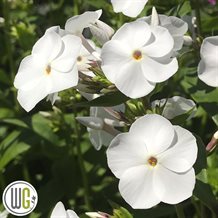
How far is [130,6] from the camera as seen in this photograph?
4.45ft

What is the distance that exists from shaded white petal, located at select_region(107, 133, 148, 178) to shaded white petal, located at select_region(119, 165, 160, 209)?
16mm

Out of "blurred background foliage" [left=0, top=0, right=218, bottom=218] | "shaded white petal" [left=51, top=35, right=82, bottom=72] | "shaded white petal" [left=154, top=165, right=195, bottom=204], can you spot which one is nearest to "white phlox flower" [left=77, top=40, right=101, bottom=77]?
"shaded white petal" [left=51, top=35, right=82, bottom=72]

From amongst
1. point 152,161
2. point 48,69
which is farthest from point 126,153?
point 48,69

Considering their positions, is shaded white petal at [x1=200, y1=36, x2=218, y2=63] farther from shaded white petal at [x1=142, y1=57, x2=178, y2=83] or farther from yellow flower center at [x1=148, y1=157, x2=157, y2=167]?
yellow flower center at [x1=148, y1=157, x2=157, y2=167]

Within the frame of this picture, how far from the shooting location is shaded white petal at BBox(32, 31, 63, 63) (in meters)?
1.29

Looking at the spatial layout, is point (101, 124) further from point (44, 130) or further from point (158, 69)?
point (44, 130)

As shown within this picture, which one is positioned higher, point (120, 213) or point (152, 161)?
point (152, 161)

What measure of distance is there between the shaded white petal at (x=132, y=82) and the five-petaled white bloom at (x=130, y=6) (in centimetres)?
17

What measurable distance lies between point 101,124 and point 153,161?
20 centimetres

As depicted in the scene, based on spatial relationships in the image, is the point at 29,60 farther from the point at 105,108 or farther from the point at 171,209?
the point at 171,209

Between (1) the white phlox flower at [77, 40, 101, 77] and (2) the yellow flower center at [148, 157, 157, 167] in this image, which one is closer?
(2) the yellow flower center at [148, 157, 157, 167]

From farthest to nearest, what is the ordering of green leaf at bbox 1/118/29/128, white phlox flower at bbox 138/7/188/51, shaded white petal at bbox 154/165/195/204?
green leaf at bbox 1/118/29/128, white phlox flower at bbox 138/7/188/51, shaded white petal at bbox 154/165/195/204

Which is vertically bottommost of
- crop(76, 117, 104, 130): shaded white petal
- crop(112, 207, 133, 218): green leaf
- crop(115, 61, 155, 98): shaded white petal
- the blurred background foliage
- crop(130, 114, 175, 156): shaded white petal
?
the blurred background foliage

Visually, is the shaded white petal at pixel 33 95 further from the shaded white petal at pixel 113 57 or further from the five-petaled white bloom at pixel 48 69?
the shaded white petal at pixel 113 57
